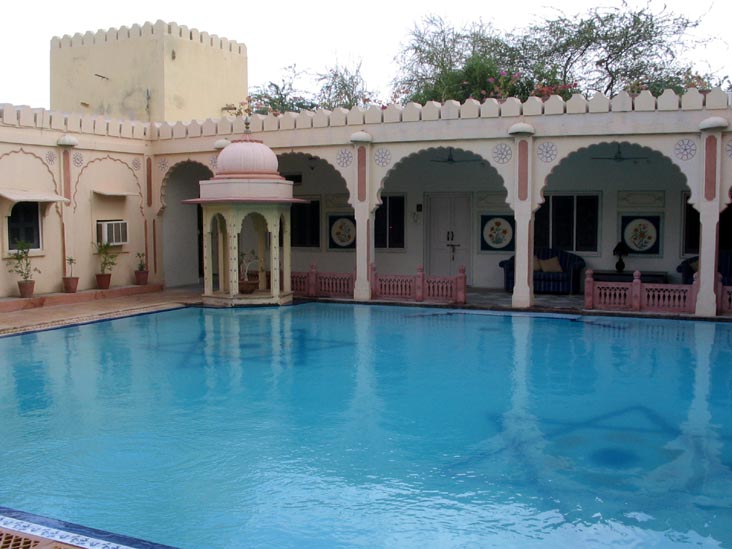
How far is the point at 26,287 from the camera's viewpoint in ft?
39.5

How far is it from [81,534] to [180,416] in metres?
2.35


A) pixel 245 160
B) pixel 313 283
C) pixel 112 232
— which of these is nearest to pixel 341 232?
pixel 313 283

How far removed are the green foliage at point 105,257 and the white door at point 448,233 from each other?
5850mm

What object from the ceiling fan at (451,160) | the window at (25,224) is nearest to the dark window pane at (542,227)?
the ceiling fan at (451,160)

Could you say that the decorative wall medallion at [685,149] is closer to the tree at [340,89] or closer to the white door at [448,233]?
the white door at [448,233]

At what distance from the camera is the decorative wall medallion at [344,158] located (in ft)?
42.3

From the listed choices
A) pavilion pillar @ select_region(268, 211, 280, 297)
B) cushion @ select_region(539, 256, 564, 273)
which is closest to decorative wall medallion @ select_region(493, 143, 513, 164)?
cushion @ select_region(539, 256, 564, 273)

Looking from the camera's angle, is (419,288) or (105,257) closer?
(419,288)

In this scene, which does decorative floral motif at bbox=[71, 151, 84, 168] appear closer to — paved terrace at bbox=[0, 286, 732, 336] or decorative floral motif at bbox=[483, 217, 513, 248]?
paved terrace at bbox=[0, 286, 732, 336]

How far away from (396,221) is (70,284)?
20.0 ft

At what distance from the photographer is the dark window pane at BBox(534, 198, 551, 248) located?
14.2 meters

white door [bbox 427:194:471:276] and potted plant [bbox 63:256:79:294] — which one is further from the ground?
white door [bbox 427:194:471:276]

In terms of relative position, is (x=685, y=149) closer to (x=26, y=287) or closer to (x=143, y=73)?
(x=26, y=287)

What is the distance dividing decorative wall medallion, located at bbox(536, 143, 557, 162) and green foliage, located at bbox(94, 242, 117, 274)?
7.53 meters
